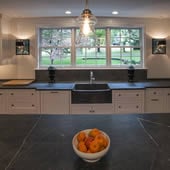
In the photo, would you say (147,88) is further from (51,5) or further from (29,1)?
(29,1)

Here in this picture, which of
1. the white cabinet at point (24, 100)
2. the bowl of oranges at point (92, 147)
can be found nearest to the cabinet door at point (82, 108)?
the white cabinet at point (24, 100)

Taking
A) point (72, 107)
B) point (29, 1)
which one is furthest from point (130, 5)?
point (72, 107)

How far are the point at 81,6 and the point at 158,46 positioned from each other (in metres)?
2.01

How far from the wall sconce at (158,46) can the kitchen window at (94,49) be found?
0.91ft

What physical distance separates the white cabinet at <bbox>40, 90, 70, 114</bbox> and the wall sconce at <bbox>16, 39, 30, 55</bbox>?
4.33 feet

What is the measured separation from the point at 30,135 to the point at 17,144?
0.19 meters

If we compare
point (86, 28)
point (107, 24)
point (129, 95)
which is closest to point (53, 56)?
point (107, 24)

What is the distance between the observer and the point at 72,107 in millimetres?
4043

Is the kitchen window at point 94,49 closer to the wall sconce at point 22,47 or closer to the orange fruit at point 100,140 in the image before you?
the wall sconce at point 22,47

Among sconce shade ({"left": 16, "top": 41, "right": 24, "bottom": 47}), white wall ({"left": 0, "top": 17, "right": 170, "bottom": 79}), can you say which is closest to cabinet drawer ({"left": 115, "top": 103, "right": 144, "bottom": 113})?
white wall ({"left": 0, "top": 17, "right": 170, "bottom": 79})

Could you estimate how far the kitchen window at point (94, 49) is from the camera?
5.11m

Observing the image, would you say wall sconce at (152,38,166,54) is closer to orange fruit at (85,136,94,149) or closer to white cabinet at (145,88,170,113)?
white cabinet at (145,88,170,113)

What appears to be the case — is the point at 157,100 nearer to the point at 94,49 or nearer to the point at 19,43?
the point at 94,49

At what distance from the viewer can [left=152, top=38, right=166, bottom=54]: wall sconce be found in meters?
4.96
